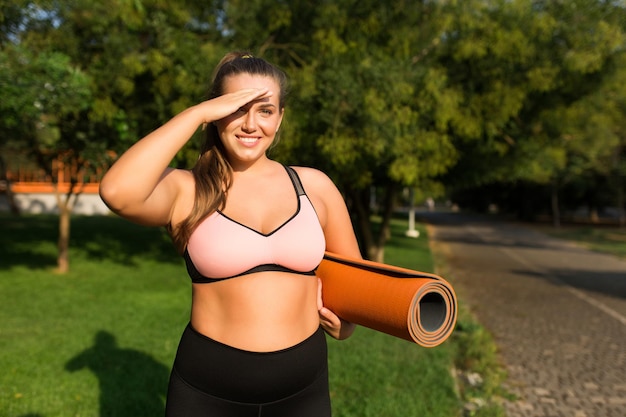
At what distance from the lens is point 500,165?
43.8 feet

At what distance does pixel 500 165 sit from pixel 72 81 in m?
9.43

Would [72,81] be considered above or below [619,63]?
below

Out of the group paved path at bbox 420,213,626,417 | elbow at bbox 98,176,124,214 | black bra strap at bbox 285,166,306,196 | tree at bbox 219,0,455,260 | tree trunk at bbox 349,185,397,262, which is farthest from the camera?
tree trunk at bbox 349,185,397,262

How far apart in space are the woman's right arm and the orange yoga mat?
0.61 meters

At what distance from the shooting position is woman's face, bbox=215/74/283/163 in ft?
5.81

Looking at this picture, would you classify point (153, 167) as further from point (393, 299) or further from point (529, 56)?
point (529, 56)

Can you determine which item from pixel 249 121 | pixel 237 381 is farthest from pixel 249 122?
pixel 237 381

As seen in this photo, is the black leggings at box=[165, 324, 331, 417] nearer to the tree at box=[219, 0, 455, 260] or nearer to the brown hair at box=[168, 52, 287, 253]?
the brown hair at box=[168, 52, 287, 253]

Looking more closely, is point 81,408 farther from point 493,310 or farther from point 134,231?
point 134,231

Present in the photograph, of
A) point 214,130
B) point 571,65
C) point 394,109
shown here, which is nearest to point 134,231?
point 394,109

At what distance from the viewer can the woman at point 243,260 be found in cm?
172

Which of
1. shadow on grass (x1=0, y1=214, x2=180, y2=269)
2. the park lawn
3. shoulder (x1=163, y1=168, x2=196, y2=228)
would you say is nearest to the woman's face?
shoulder (x1=163, y1=168, x2=196, y2=228)

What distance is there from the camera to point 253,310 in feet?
5.82

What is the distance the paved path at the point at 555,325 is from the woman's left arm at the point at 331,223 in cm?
318
